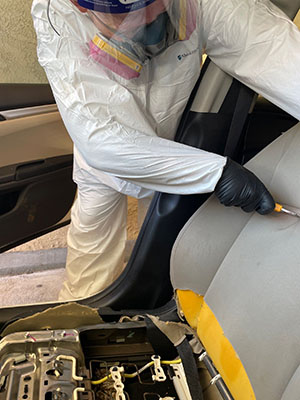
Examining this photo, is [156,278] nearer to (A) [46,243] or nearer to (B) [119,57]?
(B) [119,57]

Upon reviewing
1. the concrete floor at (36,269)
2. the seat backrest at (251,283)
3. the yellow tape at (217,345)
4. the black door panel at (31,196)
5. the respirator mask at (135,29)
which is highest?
the respirator mask at (135,29)

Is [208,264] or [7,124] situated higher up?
[208,264]

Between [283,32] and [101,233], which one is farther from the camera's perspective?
[101,233]

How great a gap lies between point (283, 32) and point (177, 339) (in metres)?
0.75

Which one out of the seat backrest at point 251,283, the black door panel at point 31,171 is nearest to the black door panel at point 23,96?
the black door panel at point 31,171

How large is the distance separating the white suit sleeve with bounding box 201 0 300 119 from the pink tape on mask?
0.70 ft

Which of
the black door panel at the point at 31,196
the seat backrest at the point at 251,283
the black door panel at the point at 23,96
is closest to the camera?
the seat backrest at the point at 251,283

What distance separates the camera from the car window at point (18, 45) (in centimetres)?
164

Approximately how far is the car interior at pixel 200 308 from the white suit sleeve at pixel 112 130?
9 cm

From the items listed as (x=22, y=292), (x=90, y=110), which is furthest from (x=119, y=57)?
(x=22, y=292)

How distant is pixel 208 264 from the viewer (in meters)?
0.83

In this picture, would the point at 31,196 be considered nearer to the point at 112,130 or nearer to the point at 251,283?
the point at 112,130

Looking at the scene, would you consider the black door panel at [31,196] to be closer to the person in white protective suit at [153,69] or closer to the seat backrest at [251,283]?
the person in white protective suit at [153,69]

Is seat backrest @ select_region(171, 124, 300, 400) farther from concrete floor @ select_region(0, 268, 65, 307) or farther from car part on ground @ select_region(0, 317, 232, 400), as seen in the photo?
concrete floor @ select_region(0, 268, 65, 307)
